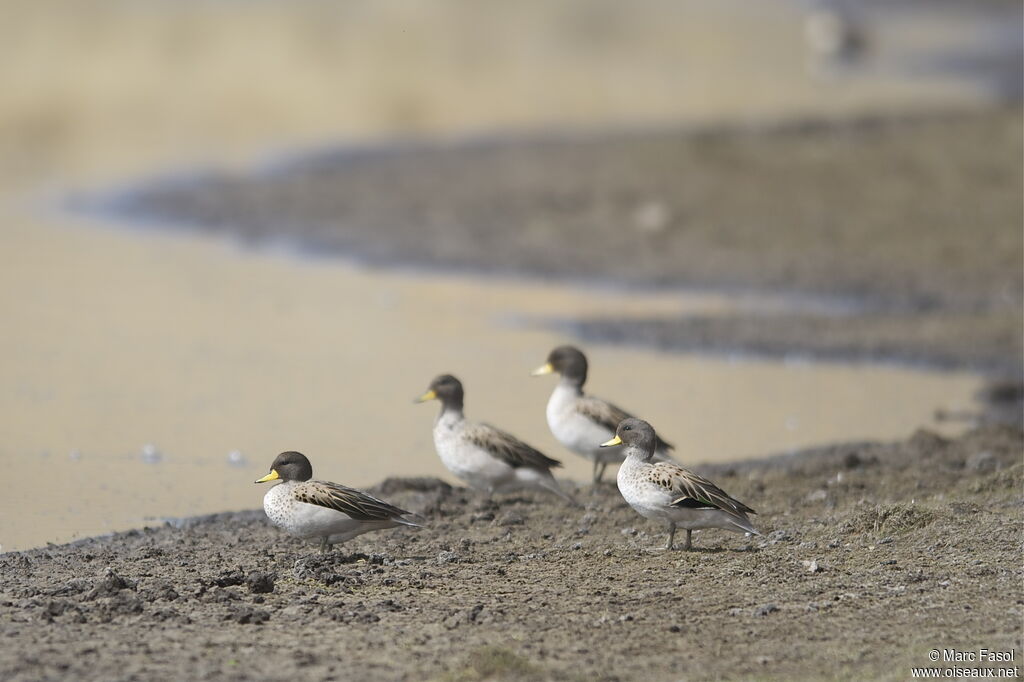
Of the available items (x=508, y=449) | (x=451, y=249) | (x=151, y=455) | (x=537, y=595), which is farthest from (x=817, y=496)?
(x=451, y=249)

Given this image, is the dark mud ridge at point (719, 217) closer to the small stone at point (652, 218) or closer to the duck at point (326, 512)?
the small stone at point (652, 218)

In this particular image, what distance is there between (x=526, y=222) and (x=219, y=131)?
10.2 metres

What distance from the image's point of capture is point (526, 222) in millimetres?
21703

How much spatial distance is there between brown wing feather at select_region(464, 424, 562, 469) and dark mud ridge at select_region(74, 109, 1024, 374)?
19.0 ft

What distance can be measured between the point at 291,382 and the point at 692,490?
611 centimetres

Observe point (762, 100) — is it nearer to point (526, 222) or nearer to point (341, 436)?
point (526, 222)

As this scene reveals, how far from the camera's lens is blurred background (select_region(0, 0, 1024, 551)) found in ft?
42.7

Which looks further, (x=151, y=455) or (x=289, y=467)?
(x=151, y=455)

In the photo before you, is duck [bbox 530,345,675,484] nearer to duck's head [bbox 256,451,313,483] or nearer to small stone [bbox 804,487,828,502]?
small stone [bbox 804,487,828,502]

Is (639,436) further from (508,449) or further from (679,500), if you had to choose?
(508,449)

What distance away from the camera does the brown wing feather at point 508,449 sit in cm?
1033

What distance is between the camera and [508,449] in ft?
34.0

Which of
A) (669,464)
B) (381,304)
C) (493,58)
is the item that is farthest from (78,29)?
(669,464)

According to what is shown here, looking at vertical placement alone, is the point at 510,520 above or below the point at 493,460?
below
